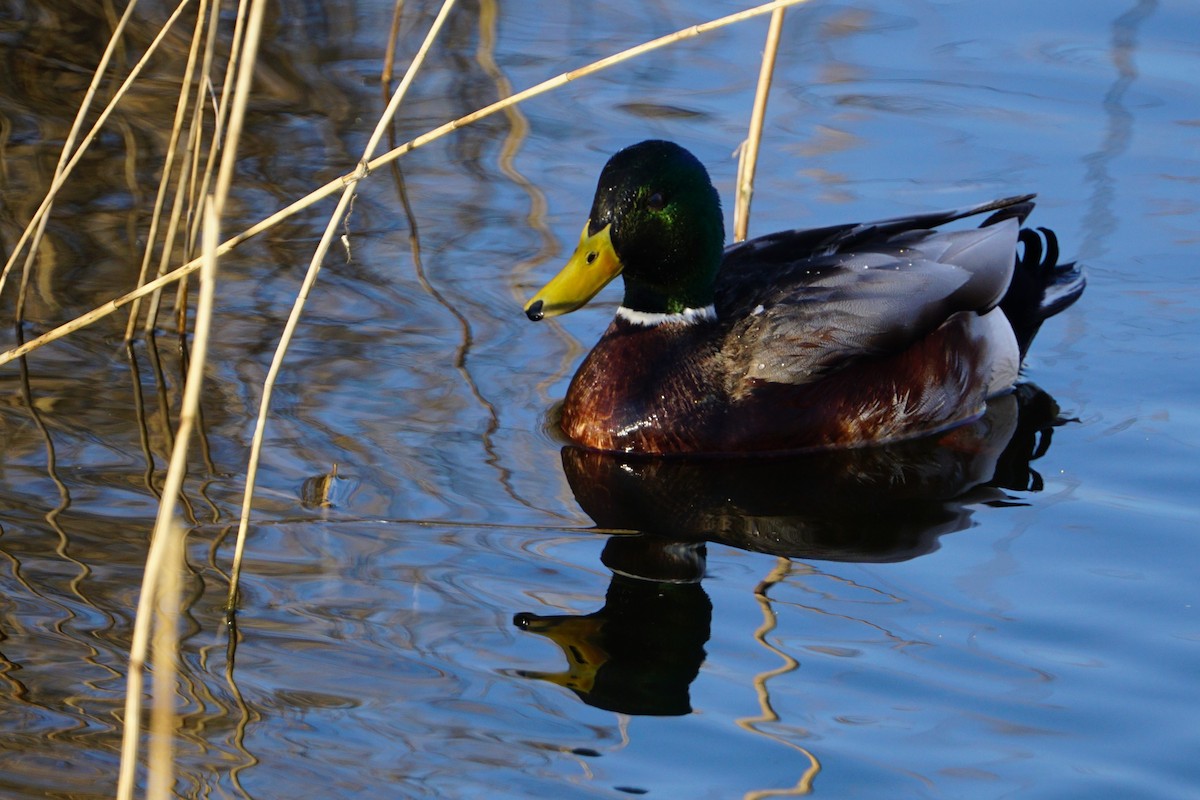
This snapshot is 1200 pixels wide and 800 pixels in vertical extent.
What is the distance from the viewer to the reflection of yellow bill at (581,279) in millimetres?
6051

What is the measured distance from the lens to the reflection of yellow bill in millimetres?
6051

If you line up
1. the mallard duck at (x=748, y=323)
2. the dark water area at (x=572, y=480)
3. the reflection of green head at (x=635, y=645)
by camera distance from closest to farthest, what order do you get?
1. the dark water area at (x=572, y=480)
2. the reflection of green head at (x=635, y=645)
3. the mallard duck at (x=748, y=323)

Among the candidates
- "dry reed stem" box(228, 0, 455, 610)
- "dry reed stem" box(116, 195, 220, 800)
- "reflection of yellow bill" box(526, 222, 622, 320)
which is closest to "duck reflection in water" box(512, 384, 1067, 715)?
"reflection of yellow bill" box(526, 222, 622, 320)

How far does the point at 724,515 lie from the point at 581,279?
3.17ft

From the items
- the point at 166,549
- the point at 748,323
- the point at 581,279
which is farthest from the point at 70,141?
the point at 166,549

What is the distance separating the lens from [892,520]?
19.1 ft

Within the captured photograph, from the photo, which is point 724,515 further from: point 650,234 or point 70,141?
point 70,141

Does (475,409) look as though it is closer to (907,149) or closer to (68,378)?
(68,378)

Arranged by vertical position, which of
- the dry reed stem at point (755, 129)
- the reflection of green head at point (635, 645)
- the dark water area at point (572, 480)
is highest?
the dry reed stem at point (755, 129)

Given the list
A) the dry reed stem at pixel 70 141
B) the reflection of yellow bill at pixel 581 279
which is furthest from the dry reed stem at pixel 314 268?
the reflection of yellow bill at pixel 581 279

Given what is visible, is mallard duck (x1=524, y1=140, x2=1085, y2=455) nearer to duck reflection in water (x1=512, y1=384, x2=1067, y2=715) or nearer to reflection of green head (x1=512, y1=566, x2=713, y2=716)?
duck reflection in water (x1=512, y1=384, x2=1067, y2=715)

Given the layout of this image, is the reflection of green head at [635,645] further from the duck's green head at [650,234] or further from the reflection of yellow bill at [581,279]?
the duck's green head at [650,234]

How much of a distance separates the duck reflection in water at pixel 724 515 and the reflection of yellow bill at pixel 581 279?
1.76 ft

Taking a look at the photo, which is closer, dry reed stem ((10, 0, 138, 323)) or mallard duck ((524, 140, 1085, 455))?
dry reed stem ((10, 0, 138, 323))
